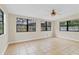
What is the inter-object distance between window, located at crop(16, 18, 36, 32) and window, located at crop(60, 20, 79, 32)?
121 inches

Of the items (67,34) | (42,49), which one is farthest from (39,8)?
(67,34)

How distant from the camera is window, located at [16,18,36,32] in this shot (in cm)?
830

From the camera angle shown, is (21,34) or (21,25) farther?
(21,25)

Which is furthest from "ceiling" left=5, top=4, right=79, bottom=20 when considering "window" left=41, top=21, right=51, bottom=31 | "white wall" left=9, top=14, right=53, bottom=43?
"window" left=41, top=21, right=51, bottom=31

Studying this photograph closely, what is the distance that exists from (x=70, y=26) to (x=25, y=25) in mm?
4139

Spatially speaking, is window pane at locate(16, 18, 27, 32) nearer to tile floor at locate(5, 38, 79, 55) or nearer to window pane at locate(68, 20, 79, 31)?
tile floor at locate(5, 38, 79, 55)

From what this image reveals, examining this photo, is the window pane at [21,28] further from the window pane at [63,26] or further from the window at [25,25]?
the window pane at [63,26]

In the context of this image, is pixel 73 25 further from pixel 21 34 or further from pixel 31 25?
pixel 21 34

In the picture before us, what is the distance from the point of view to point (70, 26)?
376 inches

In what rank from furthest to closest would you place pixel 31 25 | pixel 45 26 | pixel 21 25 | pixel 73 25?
pixel 45 26, pixel 31 25, pixel 73 25, pixel 21 25

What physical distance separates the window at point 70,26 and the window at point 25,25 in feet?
10.0

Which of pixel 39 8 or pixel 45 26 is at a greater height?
pixel 39 8
